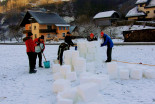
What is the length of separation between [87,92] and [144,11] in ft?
107

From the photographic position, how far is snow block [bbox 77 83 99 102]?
2.73 m

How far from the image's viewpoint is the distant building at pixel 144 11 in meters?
29.4

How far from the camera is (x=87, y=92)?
2.75 m

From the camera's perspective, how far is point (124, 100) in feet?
10.2

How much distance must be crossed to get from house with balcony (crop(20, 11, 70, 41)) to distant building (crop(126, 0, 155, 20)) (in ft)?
50.7

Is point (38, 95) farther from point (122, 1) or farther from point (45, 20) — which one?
point (122, 1)

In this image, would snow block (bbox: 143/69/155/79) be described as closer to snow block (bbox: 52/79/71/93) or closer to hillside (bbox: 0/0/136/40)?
snow block (bbox: 52/79/71/93)

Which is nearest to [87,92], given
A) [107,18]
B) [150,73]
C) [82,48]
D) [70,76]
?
[70,76]

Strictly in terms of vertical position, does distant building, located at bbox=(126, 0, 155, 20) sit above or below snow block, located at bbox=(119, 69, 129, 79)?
above

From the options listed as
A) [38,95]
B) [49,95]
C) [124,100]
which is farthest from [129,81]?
[38,95]

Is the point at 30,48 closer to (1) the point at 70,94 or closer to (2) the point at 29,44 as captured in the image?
(2) the point at 29,44

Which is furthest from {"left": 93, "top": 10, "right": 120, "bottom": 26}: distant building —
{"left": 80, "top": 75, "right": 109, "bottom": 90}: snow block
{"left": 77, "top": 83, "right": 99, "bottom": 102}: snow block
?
{"left": 77, "top": 83, "right": 99, "bottom": 102}: snow block

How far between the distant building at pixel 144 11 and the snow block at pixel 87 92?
30945 mm

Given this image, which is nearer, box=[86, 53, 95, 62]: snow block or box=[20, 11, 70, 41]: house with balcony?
box=[86, 53, 95, 62]: snow block
